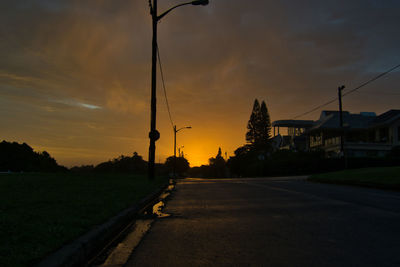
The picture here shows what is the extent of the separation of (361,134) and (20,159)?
56444mm

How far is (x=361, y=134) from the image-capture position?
182 ft

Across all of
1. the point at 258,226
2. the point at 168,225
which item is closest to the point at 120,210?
the point at 168,225

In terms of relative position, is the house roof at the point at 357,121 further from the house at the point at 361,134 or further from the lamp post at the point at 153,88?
the lamp post at the point at 153,88

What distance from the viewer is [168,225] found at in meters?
6.64

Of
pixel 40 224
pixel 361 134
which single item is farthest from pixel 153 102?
pixel 361 134

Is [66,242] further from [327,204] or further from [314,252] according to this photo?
[327,204]

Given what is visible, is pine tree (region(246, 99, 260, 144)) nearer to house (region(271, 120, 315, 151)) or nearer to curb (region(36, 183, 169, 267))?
house (region(271, 120, 315, 151))

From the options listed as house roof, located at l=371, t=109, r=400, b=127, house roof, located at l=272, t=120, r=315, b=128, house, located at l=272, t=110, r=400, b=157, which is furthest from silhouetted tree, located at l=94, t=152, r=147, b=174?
house roof, located at l=371, t=109, r=400, b=127

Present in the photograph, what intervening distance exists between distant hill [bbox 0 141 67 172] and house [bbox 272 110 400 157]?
144ft

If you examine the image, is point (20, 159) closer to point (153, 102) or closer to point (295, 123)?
point (153, 102)

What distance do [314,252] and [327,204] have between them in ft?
17.9

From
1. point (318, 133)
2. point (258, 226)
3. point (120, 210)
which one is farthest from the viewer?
point (318, 133)

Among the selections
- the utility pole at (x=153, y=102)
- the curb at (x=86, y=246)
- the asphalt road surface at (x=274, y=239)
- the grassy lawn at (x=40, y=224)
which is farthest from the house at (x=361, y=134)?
the curb at (x=86, y=246)

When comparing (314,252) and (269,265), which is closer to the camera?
(269,265)
